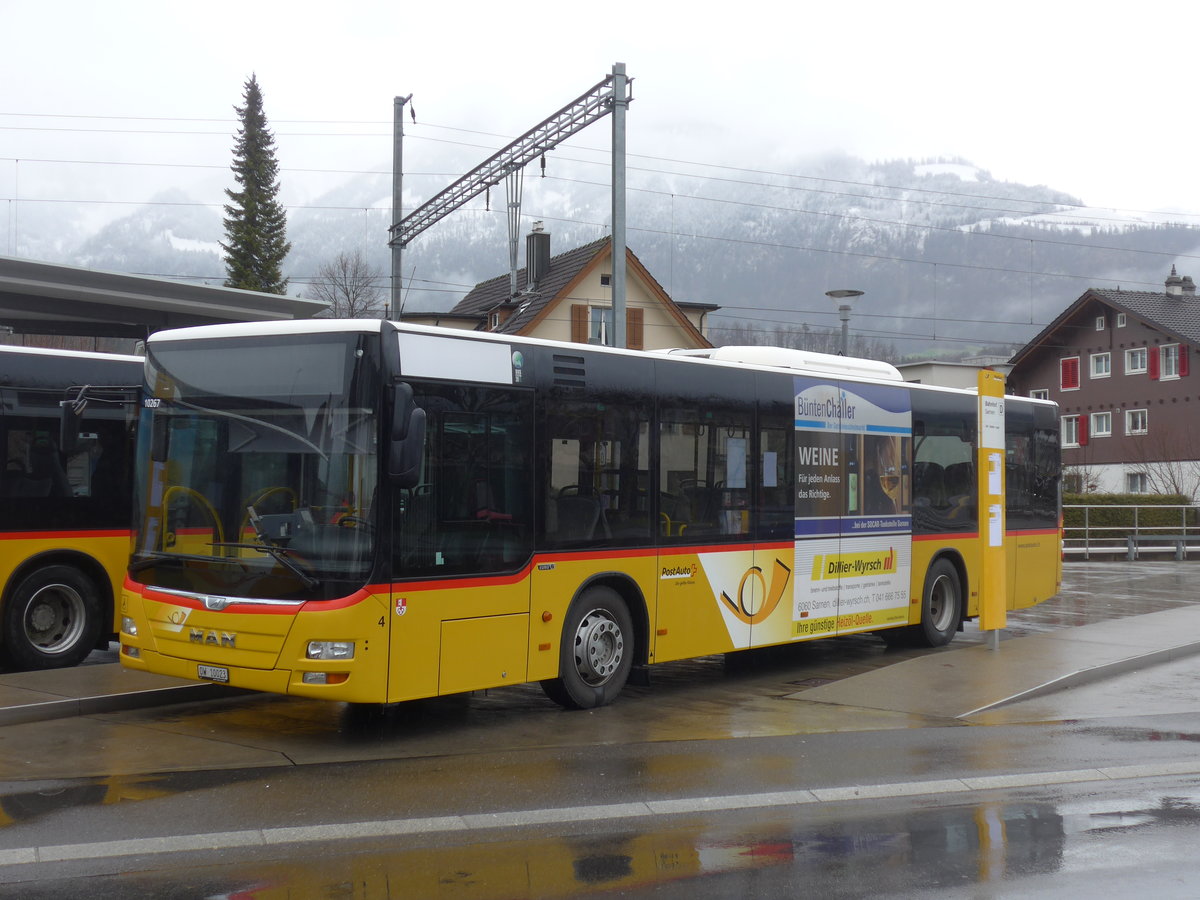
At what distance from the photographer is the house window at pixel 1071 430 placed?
192ft

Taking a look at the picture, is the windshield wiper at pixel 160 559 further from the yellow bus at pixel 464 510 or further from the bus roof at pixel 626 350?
the bus roof at pixel 626 350

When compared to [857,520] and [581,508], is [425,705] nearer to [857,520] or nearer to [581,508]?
[581,508]

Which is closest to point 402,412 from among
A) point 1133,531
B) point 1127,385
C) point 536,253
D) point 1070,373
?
point 1133,531

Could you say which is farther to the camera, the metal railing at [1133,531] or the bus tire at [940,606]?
the metal railing at [1133,531]

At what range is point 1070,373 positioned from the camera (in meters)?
59.5

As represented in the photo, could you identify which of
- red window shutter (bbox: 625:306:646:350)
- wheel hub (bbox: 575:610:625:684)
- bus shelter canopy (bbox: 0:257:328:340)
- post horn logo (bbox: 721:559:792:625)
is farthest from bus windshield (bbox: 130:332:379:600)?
red window shutter (bbox: 625:306:646:350)

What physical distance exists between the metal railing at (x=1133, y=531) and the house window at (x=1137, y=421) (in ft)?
58.8

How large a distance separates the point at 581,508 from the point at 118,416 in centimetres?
491

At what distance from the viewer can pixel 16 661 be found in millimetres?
11609

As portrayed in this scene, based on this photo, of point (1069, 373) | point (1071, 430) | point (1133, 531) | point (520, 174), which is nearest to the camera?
point (520, 174)

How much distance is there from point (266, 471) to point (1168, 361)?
171 ft

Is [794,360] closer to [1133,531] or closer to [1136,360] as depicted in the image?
[1133,531]

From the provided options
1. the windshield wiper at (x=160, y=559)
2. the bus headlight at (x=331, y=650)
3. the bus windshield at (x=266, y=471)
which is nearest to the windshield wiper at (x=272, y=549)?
the bus windshield at (x=266, y=471)

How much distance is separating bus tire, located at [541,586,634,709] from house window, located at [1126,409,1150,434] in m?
49.3
